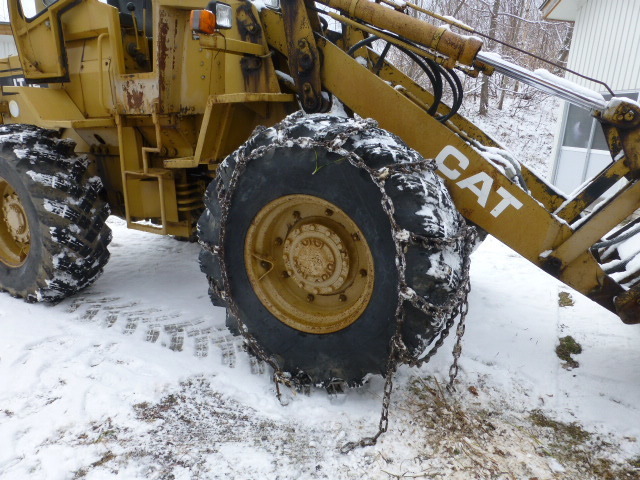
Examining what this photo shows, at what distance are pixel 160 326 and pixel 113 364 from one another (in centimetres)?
58

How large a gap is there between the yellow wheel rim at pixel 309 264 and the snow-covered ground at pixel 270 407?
472 mm

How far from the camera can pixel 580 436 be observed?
2.38m

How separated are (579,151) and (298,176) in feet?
29.0

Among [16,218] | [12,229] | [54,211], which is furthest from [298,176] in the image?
[12,229]

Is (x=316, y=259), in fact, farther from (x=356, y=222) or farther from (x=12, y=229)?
(x=12, y=229)

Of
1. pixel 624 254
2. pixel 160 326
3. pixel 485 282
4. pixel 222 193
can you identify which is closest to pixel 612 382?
pixel 624 254

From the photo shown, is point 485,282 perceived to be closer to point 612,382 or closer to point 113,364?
point 612,382

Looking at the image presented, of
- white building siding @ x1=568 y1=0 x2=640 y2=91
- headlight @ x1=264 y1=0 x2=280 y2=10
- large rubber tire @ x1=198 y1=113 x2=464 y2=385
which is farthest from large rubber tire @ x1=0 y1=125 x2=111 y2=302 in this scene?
white building siding @ x1=568 y1=0 x2=640 y2=91

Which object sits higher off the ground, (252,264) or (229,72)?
(229,72)

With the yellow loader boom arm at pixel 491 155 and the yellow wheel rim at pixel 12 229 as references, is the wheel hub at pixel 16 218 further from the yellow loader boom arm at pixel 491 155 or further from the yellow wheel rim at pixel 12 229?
the yellow loader boom arm at pixel 491 155

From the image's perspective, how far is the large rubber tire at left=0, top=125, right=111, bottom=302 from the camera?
11.2 feet

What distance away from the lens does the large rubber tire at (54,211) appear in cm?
341

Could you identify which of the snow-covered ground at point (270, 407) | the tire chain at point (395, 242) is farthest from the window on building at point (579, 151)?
the tire chain at point (395, 242)

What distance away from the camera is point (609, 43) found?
8789 millimetres
